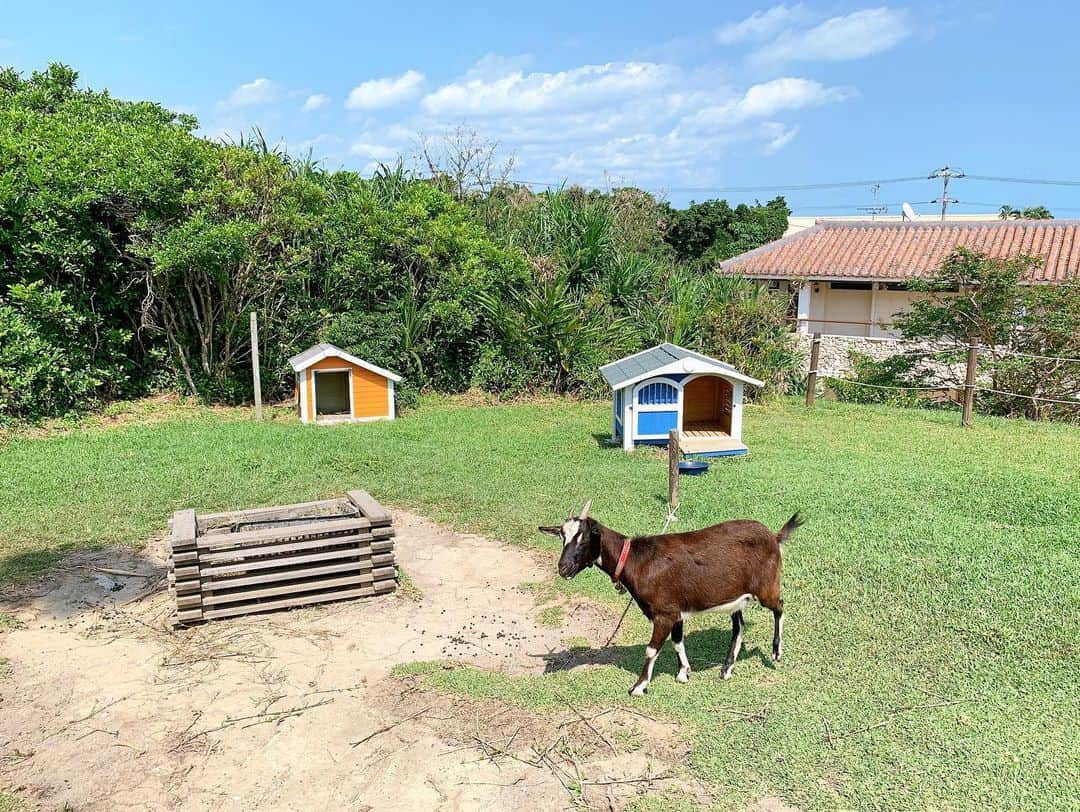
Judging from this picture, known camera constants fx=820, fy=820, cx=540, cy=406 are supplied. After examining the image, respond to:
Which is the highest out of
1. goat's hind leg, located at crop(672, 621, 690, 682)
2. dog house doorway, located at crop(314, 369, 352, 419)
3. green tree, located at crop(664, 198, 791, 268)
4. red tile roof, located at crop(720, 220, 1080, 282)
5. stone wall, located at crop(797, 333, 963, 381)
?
green tree, located at crop(664, 198, 791, 268)

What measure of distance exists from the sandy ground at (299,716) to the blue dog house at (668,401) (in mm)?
5230

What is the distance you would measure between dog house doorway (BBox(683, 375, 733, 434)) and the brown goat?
7.82 metres

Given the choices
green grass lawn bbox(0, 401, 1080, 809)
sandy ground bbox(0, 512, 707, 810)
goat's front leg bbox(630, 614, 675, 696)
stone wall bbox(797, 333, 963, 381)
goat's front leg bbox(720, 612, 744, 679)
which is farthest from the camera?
stone wall bbox(797, 333, 963, 381)

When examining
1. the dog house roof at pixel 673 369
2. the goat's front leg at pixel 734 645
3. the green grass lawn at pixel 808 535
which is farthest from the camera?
the dog house roof at pixel 673 369

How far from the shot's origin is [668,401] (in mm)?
12211

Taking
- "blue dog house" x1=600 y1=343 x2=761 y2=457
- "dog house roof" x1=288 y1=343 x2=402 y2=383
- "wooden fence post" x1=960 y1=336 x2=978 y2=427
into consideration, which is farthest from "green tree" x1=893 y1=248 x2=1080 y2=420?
"dog house roof" x1=288 y1=343 x2=402 y2=383

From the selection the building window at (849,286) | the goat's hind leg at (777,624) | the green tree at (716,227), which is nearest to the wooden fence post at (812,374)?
the building window at (849,286)

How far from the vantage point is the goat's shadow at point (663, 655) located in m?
5.63

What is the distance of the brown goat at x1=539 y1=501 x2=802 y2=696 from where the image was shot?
5113 mm

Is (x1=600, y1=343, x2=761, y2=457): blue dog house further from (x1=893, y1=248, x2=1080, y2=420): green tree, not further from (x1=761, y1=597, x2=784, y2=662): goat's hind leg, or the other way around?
(x1=761, y1=597, x2=784, y2=662): goat's hind leg

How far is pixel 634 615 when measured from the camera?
6609 millimetres

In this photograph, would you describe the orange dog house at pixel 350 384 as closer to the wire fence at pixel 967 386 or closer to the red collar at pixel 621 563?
the wire fence at pixel 967 386

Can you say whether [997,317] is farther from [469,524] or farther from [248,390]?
[248,390]

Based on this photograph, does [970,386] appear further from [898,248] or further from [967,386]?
[898,248]
